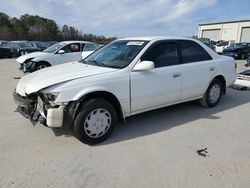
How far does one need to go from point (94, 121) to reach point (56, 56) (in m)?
6.80

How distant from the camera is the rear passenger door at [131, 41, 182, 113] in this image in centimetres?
388

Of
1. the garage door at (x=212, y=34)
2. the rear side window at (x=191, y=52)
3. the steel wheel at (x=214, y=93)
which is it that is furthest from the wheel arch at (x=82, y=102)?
the garage door at (x=212, y=34)

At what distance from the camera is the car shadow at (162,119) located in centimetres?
392

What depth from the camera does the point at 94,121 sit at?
138 inches

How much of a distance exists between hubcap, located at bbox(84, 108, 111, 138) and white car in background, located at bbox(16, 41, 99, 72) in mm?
5869

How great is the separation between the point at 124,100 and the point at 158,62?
1.00m

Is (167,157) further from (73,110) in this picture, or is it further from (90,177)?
(73,110)

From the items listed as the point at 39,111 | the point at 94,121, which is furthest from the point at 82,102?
the point at 39,111

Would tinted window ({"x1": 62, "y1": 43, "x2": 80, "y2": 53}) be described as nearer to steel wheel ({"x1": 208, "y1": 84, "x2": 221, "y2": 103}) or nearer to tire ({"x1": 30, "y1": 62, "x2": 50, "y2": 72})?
tire ({"x1": 30, "y1": 62, "x2": 50, "y2": 72})

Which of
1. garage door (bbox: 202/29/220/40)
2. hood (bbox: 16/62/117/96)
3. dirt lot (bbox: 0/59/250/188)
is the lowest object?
dirt lot (bbox: 0/59/250/188)

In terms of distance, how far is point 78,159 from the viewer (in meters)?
3.14

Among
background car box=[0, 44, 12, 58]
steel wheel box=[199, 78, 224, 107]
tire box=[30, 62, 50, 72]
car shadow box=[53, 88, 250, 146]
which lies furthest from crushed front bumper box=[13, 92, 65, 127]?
background car box=[0, 44, 12, 58]

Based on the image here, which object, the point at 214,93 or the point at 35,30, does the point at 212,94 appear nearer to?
the point at 214,93

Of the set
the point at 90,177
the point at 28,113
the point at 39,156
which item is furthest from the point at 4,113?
the point at 90,177
